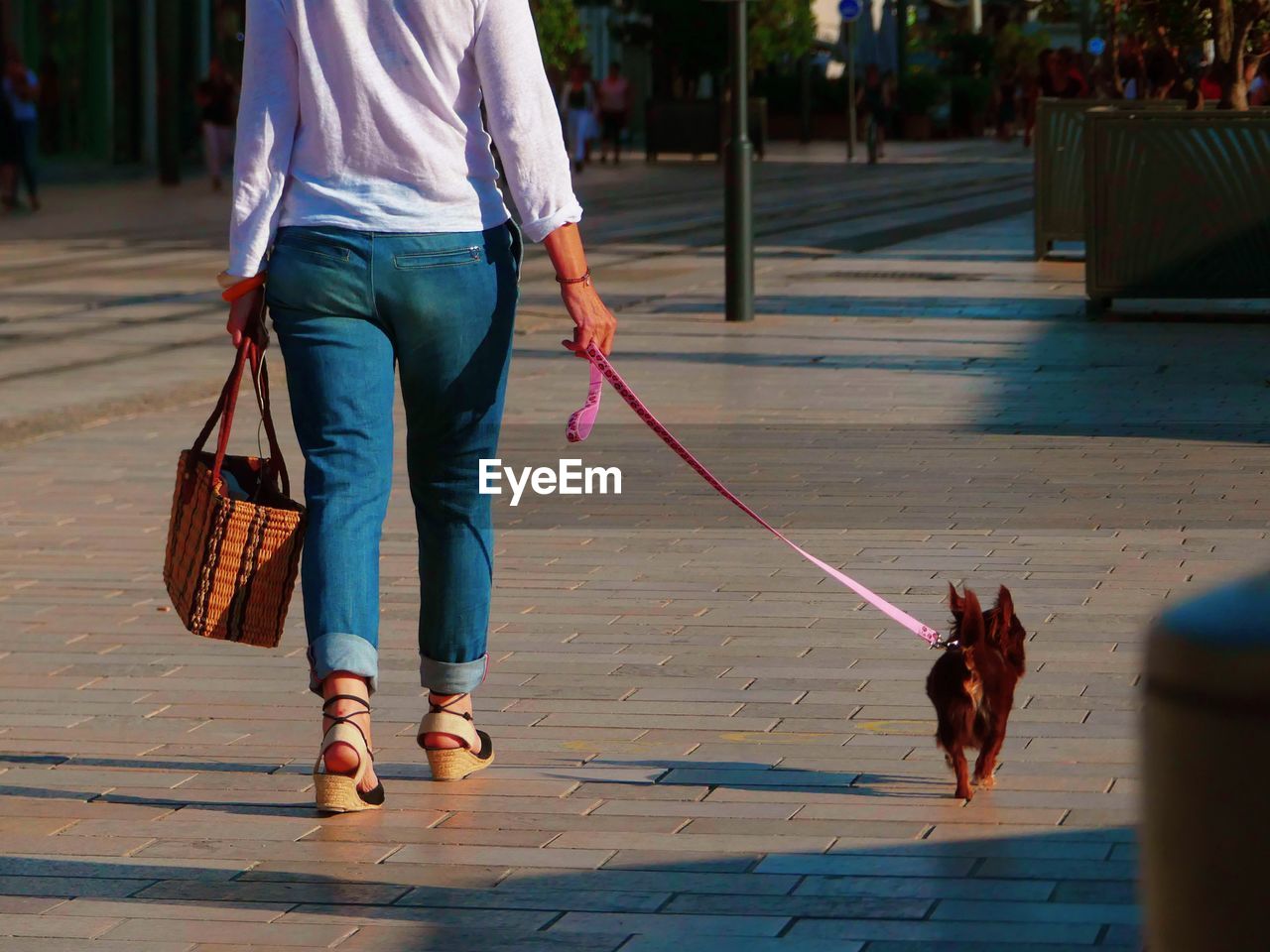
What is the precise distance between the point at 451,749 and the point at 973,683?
3.30ft

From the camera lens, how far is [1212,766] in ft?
5.82

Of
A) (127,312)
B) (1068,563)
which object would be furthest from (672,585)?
(127,312)

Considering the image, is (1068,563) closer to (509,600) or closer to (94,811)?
(509,600)

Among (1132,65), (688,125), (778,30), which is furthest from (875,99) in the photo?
(1132,65)

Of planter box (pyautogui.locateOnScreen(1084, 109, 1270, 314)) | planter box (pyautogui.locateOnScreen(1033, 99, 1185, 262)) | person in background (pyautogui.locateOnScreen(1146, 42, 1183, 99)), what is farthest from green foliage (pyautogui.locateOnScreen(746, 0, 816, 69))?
planter box (pyautogui.locateOnScreen(1084, 109, 1270, 314))

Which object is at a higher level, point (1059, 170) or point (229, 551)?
point (1059, 170)

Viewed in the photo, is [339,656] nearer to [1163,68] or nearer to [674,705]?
[674,705]

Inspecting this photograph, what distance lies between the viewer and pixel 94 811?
4426 millimetres

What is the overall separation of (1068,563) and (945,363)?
547 centimetres

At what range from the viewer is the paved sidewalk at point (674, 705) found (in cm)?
381

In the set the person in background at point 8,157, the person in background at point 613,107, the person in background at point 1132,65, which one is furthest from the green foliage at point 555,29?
A: the person in background at point 1132,65

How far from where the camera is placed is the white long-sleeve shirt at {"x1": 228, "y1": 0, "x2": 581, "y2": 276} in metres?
4.27

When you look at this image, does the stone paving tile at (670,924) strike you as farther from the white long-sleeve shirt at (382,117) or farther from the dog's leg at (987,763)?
the white long-sleeve shirt at (382,117)

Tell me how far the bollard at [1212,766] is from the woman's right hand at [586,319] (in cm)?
257
